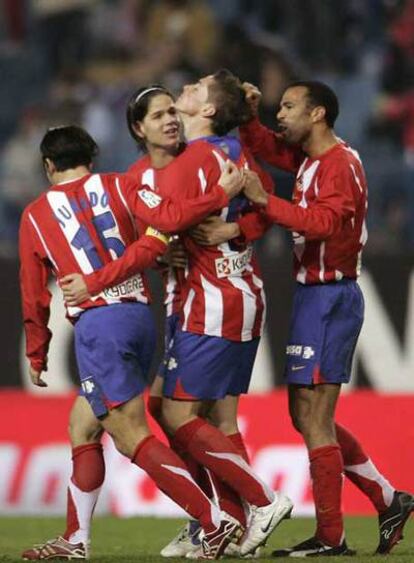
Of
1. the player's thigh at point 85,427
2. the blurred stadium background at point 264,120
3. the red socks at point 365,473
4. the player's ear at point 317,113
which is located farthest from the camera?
the blurred stadium background at point 264,120

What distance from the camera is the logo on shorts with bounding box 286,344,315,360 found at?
7969 millimetres

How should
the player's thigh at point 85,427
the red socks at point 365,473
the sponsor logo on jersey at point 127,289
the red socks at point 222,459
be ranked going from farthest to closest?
1. the red socks at point 365,473
2. the player's thigh at point 85,427
3. the red socks at point 222,459
4. the sponsor logo on jersey at point 127,289

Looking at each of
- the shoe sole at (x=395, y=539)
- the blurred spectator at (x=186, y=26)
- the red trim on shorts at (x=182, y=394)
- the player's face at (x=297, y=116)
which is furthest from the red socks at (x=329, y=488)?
the blurred spectator at (x=186, y=26)

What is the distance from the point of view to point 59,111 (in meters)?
16.4

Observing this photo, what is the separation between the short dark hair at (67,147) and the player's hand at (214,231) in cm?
61

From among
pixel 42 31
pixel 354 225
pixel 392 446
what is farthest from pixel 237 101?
pixel 42 31

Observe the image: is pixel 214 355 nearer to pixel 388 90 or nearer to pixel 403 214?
pixel 403 214

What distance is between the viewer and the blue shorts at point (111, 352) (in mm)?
7473

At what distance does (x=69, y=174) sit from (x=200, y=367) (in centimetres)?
108

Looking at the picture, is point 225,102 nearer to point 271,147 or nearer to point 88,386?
point 271,147

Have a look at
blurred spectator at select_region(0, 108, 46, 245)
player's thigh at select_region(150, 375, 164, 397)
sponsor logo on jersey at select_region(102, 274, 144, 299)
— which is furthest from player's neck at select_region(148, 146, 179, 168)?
blurred spectator at select_region(0, 108, 46, 245)

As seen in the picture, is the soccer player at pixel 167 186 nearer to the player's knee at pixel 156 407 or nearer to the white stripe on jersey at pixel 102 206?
the player's knee at pixel 156 407

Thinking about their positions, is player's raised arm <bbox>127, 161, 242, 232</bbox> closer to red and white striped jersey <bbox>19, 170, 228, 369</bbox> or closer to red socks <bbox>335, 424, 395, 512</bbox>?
red and white striped jersey <bbox>19, 170, 228, 369</bbox>

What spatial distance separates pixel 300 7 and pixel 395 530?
9134 mm
